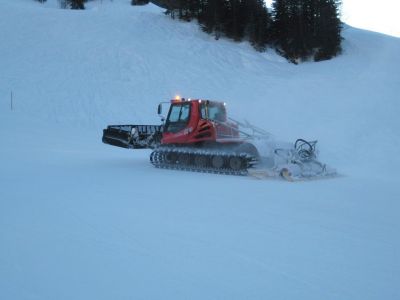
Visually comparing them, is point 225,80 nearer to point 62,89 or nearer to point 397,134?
point 62,89

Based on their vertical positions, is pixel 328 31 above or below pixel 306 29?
below

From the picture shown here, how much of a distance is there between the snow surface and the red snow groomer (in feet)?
2.03

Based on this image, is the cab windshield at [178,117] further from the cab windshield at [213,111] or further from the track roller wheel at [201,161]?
the track roller wheel at [201,161]

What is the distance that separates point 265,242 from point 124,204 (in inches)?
117

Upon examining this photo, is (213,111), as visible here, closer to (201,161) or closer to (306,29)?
(201,161)

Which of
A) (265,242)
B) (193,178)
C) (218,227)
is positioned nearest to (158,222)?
(218,227)

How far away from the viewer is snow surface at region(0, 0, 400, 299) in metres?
4.75

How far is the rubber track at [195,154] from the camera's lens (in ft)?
39.8

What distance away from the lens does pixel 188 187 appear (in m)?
9.90

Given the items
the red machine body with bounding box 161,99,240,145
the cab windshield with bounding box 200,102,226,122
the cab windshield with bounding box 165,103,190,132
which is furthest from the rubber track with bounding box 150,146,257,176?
the cab windshield with bounding box 200,102,226,122

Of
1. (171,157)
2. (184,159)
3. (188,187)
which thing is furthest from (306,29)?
(188,187)

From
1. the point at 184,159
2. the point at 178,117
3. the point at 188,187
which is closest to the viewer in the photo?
the point at 188,187

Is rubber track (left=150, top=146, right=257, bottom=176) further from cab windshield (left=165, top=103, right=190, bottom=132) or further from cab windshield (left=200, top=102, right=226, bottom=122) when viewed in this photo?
cab windshield (left=200, top=102, right=226, bottom=122)

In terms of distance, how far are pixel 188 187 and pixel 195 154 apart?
3244 mm
